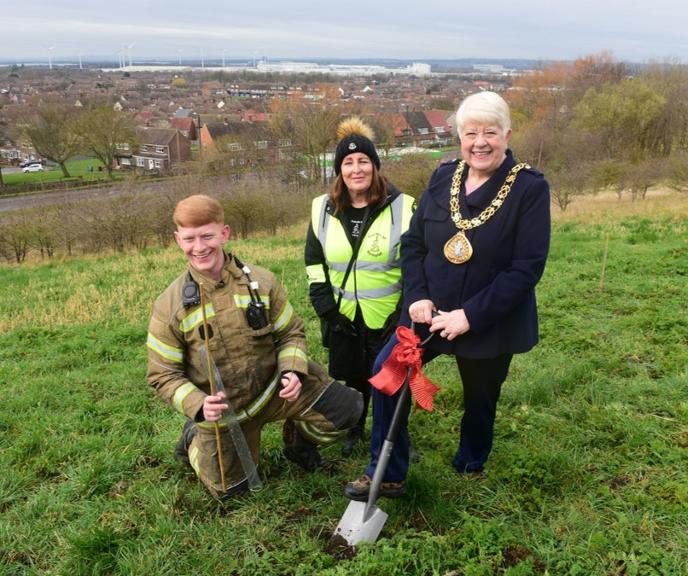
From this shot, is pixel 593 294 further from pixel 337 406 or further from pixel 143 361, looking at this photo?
pixel 143 361

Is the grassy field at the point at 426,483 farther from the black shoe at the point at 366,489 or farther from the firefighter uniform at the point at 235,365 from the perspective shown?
the firefighter uniform at the point at 235,365

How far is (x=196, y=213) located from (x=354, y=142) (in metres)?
1.13

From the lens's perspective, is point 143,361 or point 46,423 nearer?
point 46,423

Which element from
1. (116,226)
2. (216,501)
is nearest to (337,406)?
(216,501)

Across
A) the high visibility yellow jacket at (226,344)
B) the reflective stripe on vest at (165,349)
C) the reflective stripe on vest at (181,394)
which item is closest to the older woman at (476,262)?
the high visibility yellow jacket at (226,344)

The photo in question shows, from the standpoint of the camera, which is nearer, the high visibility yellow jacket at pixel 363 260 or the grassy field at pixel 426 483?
the grassy field at pixel 426 483

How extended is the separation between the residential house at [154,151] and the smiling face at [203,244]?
6377cm

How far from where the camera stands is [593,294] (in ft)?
24.0

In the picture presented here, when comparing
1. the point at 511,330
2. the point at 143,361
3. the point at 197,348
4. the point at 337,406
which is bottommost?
the point at 143,361

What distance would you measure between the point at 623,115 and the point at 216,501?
4423 cm

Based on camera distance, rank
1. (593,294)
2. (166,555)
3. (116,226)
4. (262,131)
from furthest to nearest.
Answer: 1. (262,131)
2. (116,226)
3. (593,294)
4. (166,555)

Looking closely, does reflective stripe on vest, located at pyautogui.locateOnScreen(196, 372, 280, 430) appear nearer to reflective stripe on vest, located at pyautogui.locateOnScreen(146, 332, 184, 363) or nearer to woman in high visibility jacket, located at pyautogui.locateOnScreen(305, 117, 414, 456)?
reflective stripe on vest, located at pyautogui.locateOnScreen(146, 332, 184, 363)

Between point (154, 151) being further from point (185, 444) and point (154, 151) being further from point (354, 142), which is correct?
point (354, 142)

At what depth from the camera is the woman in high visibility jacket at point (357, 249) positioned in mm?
3811
